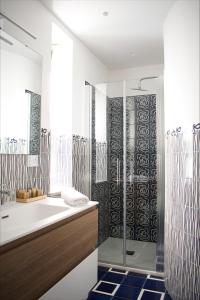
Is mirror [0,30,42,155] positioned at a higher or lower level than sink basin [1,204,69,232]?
higher

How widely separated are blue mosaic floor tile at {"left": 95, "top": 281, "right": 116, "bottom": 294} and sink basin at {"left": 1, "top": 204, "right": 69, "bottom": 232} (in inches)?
37.3

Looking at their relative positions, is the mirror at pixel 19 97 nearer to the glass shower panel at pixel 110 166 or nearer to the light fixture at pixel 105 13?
the light fixture at pixel 105 13

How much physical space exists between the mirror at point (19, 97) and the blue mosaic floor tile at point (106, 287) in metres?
1.33

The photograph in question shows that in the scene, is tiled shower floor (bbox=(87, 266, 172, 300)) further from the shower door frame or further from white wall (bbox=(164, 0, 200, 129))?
white wall (bbox=(164, 0, 200, 129))

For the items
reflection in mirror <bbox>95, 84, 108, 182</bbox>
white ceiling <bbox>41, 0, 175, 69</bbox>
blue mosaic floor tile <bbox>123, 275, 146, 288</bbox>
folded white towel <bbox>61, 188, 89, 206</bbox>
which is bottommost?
blue mosaic floor tile <bbox>123, 275, 146, 288</bbox>

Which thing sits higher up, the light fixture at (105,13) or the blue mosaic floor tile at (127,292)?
the light fixture at (105,13)

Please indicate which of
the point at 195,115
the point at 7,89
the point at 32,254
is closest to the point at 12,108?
the point at 7,89

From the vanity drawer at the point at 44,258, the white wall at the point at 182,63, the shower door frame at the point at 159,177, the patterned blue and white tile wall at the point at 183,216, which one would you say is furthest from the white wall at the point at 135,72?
the vanity drawer at the point at 44,258

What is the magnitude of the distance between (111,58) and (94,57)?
24 centimetres

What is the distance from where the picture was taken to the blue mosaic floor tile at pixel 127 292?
2148mm

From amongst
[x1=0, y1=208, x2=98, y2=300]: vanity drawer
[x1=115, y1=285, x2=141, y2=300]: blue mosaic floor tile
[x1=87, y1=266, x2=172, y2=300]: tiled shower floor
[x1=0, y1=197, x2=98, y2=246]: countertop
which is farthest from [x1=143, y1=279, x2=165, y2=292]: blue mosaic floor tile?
[x1=0, y1=197, x2=98, y2=246]: countertop

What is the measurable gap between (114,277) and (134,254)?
1.55 feet

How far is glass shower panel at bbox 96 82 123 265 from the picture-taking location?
3.00 metres

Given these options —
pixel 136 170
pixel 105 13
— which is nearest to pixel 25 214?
pixel 136 170
